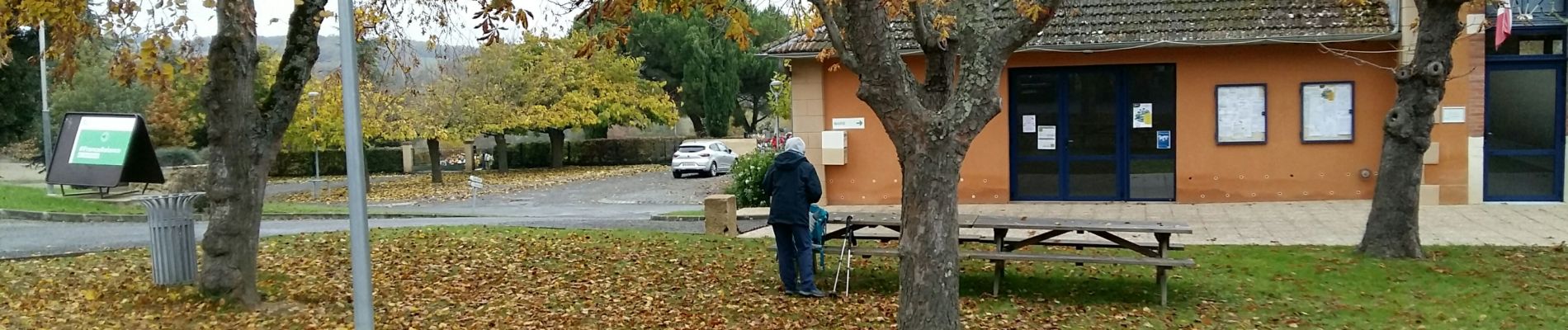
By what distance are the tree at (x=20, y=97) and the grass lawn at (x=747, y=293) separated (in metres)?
23.3

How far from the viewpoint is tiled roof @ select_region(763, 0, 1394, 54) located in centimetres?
1431

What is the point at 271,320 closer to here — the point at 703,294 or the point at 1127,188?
the point at 703,294

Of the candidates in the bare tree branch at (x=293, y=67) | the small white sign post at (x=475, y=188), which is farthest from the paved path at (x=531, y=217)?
the bare tree branch at (x=293, y=67)

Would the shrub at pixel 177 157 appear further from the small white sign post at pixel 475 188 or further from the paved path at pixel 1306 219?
the paved path at pixel 1306 219

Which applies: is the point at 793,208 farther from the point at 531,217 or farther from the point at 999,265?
the point at 531,217

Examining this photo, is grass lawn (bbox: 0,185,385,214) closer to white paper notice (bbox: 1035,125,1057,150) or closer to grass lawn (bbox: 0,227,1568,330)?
grass lawn (bbox: 0,227,1568,330)

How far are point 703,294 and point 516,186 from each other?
24895 mm

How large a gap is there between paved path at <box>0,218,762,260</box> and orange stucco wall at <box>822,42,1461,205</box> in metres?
3.48

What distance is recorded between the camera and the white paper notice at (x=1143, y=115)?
15.3 m

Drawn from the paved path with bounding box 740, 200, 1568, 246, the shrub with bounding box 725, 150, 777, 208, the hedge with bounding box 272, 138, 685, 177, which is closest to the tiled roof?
the paved path with bounding box 740, 200, 1568, 246

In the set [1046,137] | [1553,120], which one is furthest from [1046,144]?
[1553,120]

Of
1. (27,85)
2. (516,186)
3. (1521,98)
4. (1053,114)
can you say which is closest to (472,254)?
(1053,114)

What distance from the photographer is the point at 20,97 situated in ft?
106

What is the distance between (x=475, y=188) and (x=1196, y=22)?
1300 cm
